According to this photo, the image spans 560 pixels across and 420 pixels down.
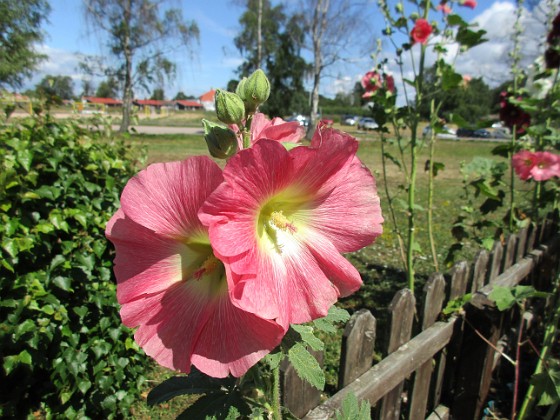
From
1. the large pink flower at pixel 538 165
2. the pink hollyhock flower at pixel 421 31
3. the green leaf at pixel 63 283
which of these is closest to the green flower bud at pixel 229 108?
the green leaf at pixel 63 283

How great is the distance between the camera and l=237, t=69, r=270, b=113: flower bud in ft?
2.14

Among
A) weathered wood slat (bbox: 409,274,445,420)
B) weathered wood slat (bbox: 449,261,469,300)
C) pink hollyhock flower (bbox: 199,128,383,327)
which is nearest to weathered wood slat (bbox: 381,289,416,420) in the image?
weathered wood slat (bbox: 409,274,445,420)

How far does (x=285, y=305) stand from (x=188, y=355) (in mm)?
152

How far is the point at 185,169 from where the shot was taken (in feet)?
1.70

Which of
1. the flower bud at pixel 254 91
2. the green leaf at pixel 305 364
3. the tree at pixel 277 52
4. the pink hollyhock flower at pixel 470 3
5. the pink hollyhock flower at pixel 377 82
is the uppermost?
the tree at pixel 277 52

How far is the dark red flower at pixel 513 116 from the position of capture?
9.95 ft

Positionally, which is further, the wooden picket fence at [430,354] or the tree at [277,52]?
the tree at [277,52]

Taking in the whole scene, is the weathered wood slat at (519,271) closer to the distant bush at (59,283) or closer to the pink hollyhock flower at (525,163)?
the pink hollyhock flower at (525,163)

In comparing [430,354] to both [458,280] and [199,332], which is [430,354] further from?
[199,332]

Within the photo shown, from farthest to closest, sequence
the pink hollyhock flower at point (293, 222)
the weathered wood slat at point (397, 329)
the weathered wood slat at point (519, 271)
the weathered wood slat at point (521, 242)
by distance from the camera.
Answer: the weathered wood slat at point (521, 242), the weathered wood slat at point (519, 271), the weathered wood slat at point (397, 329), the pink hollyhock flower at point (293, 222)

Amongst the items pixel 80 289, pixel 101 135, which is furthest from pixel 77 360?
pixel 101 135

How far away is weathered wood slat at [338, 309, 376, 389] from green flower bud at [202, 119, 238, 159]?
99 centimetres

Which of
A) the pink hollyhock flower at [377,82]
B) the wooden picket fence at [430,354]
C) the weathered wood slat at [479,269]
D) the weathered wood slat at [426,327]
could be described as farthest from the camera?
the pink hollyhock flower at [377,82]

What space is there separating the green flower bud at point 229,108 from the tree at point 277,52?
21.4 meters
